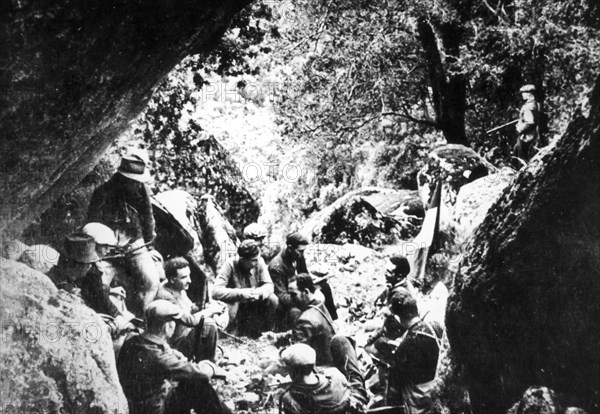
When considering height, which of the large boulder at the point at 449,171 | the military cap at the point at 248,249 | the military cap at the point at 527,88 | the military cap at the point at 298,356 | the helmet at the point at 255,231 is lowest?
the military cap at the point at 298,356

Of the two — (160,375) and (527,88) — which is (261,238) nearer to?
(160,375)

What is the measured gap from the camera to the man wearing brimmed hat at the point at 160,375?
13.5 feet

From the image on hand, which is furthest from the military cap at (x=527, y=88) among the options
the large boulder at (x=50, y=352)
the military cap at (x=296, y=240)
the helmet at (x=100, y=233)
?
the large boulder at (x=50, y=352)

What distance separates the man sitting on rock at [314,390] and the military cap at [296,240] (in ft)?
1.97

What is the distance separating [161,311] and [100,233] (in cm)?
56

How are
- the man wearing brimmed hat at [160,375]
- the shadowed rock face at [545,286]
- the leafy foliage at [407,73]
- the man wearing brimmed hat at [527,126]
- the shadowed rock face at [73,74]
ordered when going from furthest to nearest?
the leafy foliage at [407,73] → the man wearing brimmed hat at [527,126] → the man wearing brimmed hat at [160,375] → the shadowed rock face at [545,286] → the shadowed rock face at [73,74]

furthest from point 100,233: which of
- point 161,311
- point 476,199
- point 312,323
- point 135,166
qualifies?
point 476,199

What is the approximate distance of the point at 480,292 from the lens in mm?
4156

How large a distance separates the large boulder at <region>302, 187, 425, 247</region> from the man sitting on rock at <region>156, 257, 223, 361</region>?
29.5 inches

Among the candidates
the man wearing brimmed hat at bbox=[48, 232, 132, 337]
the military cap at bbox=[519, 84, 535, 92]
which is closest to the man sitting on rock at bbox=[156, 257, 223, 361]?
the man wearing brimmed hat at bbox=[48, 232, 132, 337]

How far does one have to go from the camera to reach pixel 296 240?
4.39m

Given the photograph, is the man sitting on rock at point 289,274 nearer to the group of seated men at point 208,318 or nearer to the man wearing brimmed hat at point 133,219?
the group of seated men at point 208,318

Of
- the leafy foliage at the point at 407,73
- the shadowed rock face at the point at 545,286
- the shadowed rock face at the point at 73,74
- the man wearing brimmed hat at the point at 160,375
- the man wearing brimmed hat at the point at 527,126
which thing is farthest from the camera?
the leafy foliage at the point at 407,73

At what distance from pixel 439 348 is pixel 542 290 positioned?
66 centimetres
